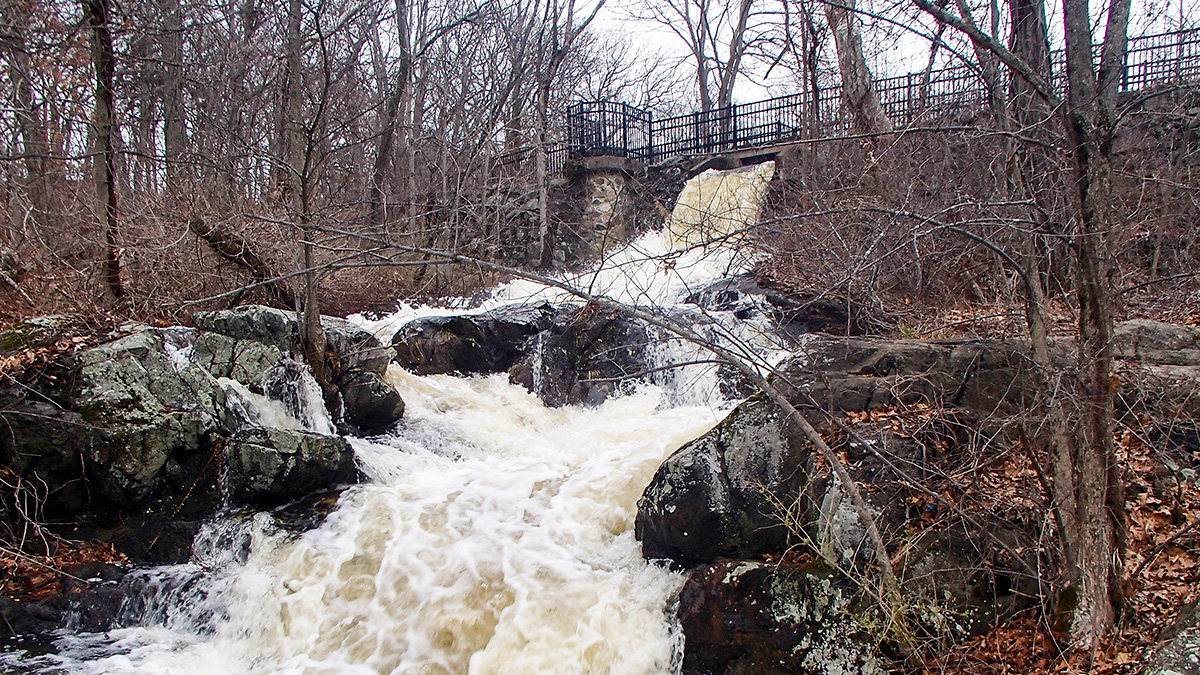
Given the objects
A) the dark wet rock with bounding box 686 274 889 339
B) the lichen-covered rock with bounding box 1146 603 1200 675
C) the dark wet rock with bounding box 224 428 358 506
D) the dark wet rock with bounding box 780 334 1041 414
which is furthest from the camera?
the dark wet rock with bounding box 686 274 889 339

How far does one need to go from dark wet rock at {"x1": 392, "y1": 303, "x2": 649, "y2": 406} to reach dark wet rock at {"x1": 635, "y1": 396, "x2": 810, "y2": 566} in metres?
5.30

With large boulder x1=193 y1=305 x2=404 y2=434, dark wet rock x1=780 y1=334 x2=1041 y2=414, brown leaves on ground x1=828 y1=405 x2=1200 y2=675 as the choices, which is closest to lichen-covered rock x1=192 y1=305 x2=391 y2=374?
large boulder x1=193 y1=305 x2=404 y2=434

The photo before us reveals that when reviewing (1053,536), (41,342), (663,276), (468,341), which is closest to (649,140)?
(663,276)

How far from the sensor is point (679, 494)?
570cm

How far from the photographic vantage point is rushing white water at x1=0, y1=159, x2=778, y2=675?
5207mm

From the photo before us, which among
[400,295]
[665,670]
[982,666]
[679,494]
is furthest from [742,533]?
[400,295]

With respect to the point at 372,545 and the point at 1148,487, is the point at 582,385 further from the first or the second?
the point at 1148,487

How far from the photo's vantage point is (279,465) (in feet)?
23.3

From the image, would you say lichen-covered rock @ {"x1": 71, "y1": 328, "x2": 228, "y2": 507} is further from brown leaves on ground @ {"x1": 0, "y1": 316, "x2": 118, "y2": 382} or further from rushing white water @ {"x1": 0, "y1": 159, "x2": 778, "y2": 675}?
rushing white water @ {"x1": 0, "y1": 159, "x2": 778, "y2": 675}

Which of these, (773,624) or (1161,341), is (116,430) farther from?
(1161,341)

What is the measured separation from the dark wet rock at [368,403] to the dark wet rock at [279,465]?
1585mm

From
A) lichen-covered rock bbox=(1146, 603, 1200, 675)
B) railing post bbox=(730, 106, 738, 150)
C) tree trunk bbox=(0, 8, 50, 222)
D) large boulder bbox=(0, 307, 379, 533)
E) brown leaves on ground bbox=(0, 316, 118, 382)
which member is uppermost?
railing post bbox=(730, 106, 738, 150)

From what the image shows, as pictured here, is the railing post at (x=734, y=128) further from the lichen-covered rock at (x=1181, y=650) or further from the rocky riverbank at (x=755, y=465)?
the lichen-covered rock at (x=1181, y=650)

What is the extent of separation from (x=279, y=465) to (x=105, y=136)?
503 centimetres
